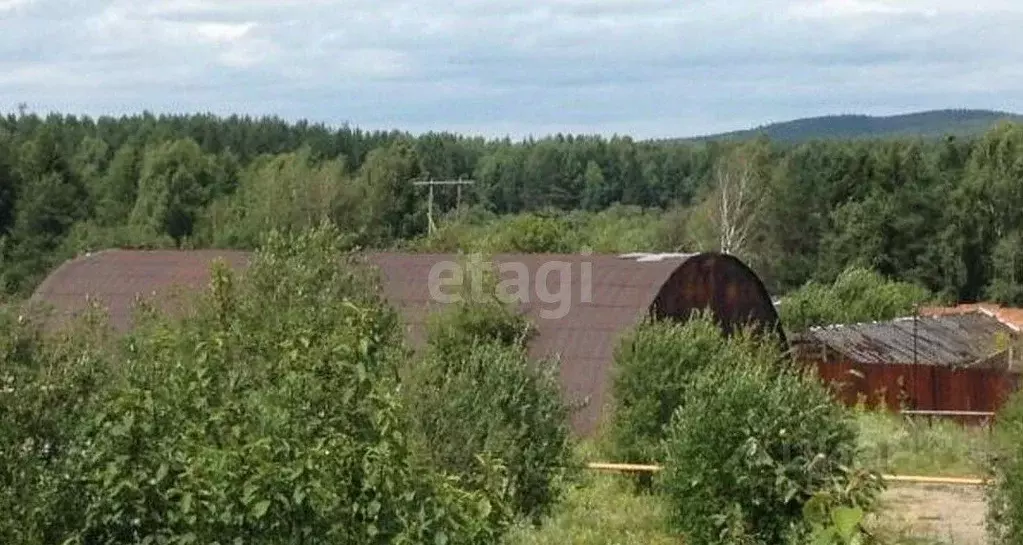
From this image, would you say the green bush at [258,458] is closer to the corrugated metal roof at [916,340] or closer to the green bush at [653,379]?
the green bush at [653,379]

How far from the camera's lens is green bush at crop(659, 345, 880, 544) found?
51.6ft

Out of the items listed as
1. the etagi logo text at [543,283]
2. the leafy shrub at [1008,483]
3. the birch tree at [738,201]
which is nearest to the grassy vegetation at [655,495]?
the leafy shrub at [1008,483]

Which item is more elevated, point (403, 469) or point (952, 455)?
point (403, 469)

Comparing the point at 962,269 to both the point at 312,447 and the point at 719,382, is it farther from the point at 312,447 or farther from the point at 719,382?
the point at 312,447

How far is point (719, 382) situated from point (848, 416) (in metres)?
1.33

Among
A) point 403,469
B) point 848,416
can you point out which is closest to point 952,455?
point 848,416

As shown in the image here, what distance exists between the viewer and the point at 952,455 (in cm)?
2328

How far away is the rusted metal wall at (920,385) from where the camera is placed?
105 ft

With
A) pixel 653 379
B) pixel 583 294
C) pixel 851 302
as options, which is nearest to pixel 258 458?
pixel 653 379

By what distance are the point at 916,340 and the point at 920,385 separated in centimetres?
835

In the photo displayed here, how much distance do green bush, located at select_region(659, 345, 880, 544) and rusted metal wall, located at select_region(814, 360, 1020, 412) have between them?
15.5m

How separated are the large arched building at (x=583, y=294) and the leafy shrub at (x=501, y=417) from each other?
28.3 ft

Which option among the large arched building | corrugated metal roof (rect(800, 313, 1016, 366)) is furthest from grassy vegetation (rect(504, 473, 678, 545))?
corrugated metal roof (rect(800, 313, 1016, 366))

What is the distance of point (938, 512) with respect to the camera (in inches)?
783
